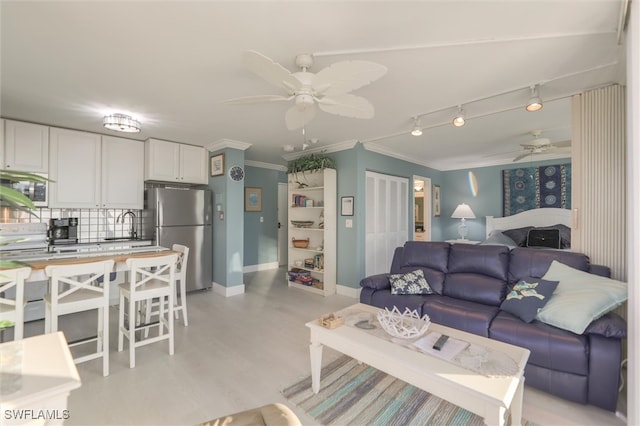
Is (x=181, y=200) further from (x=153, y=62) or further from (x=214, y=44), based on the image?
(x=214, y=44)

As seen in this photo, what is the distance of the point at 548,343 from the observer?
1963mm

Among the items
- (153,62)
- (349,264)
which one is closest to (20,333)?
(153,62)

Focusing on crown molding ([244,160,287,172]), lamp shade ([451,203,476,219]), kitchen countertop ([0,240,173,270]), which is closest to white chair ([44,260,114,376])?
kitchen countertop ([0,240,173,270])

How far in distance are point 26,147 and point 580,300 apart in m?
5.70

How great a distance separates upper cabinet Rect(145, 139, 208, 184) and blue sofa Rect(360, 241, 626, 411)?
129 inches

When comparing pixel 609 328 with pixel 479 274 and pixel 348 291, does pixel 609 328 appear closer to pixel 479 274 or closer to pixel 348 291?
pixel 479 274

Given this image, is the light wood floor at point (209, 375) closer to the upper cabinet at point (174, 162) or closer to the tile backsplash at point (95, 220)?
the tile backsplash at point (95, 220)

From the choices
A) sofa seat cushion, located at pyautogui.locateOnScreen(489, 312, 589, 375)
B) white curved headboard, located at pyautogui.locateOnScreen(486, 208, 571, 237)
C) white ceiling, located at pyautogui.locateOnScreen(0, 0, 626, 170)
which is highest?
white ceiling, located at pyautogui.locateOnScreen(0, 0, 626, 170)

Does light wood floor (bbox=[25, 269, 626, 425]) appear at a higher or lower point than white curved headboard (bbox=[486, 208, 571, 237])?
lower

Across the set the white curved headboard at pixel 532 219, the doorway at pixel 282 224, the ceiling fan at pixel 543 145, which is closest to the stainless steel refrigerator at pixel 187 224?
the doorway at pixel 282 224

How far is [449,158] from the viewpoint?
231 inches

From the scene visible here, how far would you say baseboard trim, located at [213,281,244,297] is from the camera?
4348mm

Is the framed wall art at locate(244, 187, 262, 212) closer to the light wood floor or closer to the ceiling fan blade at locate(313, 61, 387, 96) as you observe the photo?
the light wood floor

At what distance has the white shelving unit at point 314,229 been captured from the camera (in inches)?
180
